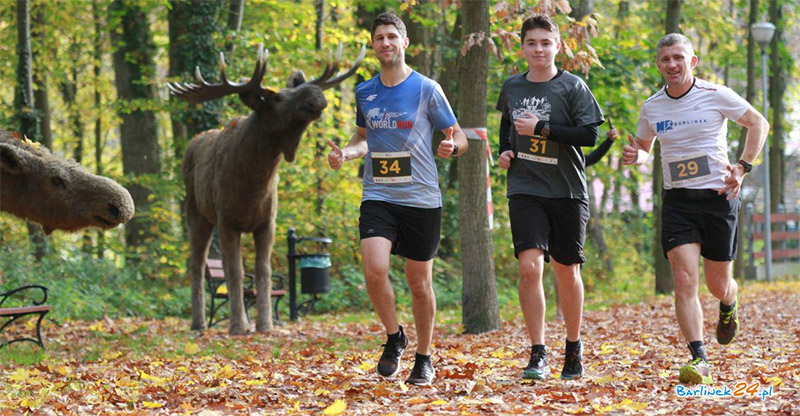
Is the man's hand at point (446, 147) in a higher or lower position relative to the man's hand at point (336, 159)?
higher

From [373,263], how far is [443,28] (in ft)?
47.1

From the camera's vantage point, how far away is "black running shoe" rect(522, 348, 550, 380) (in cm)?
628

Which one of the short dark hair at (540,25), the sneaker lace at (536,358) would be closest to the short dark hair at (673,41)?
the short dark hair at (540,25)

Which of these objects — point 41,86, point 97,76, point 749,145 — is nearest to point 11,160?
point 749,145

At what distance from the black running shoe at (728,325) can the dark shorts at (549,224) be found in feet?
4.62

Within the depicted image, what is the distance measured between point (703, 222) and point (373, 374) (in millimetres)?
2567

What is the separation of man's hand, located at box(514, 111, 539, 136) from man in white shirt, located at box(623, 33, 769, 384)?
0.73m

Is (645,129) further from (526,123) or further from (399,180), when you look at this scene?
(399,180)

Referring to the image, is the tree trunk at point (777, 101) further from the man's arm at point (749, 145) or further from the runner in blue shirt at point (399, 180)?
the runner in blue shirt at point (399, 180)

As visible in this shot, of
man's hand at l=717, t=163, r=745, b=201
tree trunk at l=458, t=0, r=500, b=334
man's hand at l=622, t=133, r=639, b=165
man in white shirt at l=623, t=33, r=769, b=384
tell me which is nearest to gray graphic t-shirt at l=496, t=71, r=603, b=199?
man's hand at l=622, t=133, r=639, b=165

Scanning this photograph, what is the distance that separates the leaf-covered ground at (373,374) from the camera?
5492 mm

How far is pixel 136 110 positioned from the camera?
64.6 ft

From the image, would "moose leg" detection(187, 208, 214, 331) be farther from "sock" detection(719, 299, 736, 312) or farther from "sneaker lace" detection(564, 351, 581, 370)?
"sock" detection(719, 299, 736, 312)

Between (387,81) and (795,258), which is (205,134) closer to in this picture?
(387,81)
